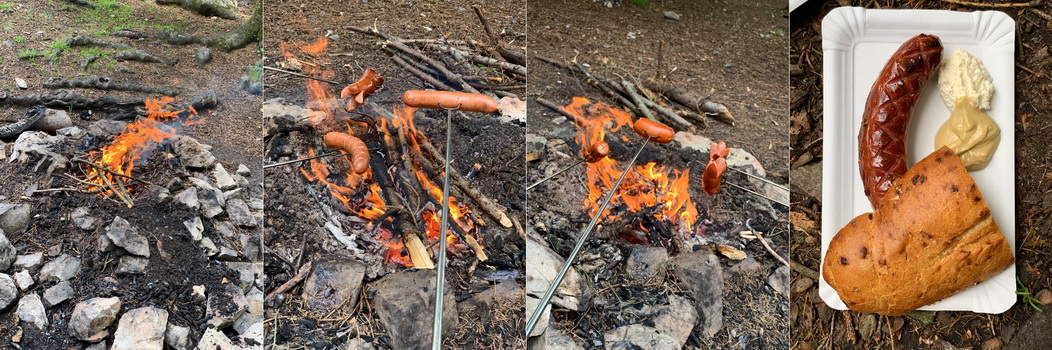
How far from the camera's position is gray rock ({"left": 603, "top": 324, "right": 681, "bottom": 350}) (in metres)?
1.92

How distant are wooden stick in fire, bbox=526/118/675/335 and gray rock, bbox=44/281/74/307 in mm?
1363

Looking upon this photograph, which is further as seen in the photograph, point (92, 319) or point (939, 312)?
point (939, 312)

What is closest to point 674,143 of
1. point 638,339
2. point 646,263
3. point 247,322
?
point 646,263

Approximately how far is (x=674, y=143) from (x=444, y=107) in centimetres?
76

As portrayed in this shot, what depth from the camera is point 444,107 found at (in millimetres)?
2006

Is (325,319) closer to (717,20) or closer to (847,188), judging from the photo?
(717,20)

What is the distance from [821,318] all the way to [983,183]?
722 mm

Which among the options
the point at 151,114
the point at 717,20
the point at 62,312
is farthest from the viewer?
the point at 717,20

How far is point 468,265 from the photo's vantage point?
77.5 inches

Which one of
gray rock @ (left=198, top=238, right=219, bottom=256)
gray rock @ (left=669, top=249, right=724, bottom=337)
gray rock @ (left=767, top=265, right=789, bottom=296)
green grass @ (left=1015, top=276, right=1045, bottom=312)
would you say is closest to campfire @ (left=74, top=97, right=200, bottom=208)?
gray rock @ (left=198, top=238, right=219, bottom=256)

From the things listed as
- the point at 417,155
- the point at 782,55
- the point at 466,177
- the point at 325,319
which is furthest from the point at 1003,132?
the point at 325,319

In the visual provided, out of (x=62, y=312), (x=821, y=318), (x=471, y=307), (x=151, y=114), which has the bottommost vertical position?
(x=821, y=318)

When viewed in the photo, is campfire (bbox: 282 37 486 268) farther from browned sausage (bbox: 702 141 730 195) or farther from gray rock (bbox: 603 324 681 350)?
browned sausage (bbox: 702 141 730 195)

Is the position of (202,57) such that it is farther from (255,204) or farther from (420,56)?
(420,56)
